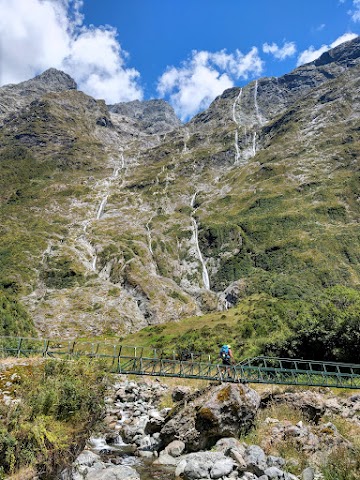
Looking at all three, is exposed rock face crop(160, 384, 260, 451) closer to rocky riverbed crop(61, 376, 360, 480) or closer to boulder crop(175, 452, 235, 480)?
rocky riverbed crop(61, 376, 360, 480)

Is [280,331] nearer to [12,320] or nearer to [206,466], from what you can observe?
[206,466]

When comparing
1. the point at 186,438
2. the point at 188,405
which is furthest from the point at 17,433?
the point at 188,405

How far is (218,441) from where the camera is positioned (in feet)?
66.8

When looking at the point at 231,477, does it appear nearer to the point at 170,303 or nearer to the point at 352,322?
the point at 352,322

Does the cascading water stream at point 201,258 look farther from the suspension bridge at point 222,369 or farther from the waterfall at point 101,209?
the suspension bridge at point 222,369

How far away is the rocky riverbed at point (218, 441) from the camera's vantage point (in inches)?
648

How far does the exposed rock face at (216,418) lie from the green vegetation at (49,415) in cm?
674

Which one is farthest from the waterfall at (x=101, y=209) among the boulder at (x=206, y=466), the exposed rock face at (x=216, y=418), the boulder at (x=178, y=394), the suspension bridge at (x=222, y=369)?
the boulder at (x=206, y=466)

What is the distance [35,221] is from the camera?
16900 centimetres

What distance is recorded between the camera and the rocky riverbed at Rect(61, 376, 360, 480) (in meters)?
16.5

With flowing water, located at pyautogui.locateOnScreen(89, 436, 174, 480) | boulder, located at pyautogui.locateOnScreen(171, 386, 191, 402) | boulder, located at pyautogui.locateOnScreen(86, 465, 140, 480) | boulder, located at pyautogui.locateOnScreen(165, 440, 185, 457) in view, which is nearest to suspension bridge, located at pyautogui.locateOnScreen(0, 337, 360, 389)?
boulder, located at pyautogui.locateOnScreen(171, 386, 191, 402)

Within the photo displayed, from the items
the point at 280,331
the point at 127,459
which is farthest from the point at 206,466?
the point at 280,331

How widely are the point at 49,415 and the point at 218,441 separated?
10.3 meters

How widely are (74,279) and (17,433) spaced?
113778 mm
